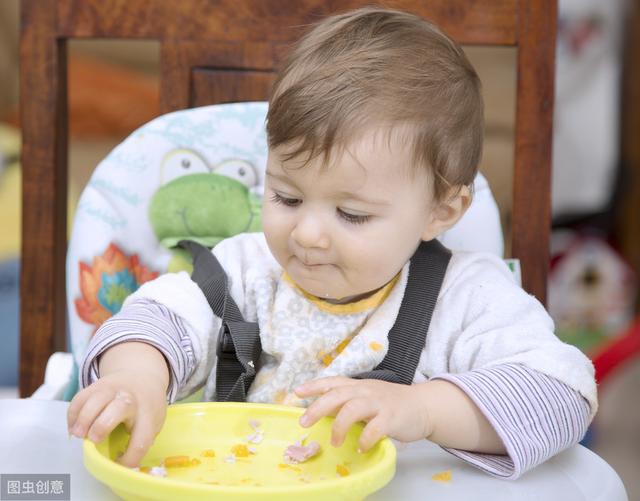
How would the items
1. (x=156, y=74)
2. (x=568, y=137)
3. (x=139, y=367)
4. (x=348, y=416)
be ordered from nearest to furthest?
(x=348, y=416), (x=139, y=367), (x=568, y=137), (x=156, y=74)

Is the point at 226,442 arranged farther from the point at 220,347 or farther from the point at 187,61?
the point at 187,61

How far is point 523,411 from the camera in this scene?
0.85m

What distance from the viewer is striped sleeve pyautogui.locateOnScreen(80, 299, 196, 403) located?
3.06 feet

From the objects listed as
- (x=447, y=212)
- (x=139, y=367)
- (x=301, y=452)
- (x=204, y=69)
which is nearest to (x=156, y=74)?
(x=204, y=69)

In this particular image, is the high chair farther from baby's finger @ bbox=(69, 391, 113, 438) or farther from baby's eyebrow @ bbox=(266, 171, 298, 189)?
baby's finger @ bbox=(69, 391, 113, 438)

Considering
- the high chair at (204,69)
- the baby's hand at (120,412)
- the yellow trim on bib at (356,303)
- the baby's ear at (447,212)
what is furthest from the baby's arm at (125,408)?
the high chair at (204,69)

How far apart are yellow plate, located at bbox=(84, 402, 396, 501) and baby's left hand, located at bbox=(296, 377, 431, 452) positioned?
2cm

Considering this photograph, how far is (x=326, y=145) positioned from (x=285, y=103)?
67 mm

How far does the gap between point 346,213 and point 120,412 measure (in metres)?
0.28

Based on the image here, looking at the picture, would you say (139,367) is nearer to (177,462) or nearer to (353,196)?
(177,462)

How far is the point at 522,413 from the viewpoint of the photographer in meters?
0.85

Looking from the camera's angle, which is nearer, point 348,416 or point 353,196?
point 348,416

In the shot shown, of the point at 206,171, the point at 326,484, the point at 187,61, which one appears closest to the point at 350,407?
the point at 326,484

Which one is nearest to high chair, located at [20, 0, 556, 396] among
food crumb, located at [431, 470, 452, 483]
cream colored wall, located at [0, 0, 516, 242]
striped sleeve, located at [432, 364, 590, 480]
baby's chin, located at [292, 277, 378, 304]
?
baby's chin, located at [292, 277, 378, 304]
